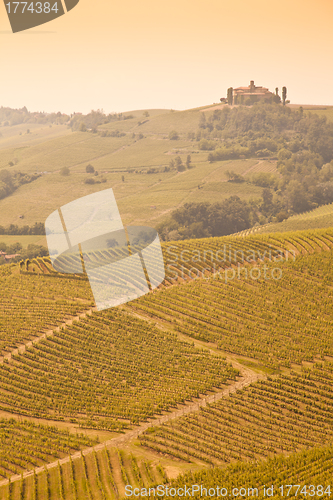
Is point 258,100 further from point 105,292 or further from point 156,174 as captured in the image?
point 105,292

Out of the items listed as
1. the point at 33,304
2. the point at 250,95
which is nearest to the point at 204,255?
the point at 33,304

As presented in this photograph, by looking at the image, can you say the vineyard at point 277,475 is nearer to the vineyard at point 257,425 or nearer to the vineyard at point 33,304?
the vineyard at point 257,425

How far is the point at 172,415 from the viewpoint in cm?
1947

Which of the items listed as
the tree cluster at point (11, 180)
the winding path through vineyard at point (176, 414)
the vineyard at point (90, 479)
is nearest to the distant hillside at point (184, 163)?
the tree cluster at point (11, 180)

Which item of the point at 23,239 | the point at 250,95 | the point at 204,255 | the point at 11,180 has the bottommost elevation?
the point at 23,239

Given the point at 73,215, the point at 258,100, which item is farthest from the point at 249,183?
the point at 258,100

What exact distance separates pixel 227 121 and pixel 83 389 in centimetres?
→ 13448

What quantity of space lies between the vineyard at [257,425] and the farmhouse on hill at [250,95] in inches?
5640

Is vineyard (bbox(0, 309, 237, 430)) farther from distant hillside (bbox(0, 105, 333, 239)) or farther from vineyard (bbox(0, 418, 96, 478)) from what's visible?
distant hillside (bbox(0, 105, 333, 239))

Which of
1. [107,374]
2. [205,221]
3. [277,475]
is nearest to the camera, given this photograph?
[277,475]

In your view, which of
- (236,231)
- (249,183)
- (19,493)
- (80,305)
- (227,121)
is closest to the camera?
(19,493)

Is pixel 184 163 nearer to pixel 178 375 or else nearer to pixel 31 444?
pixel 178 375

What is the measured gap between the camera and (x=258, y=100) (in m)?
151

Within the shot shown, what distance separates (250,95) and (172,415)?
149024 millimetres
